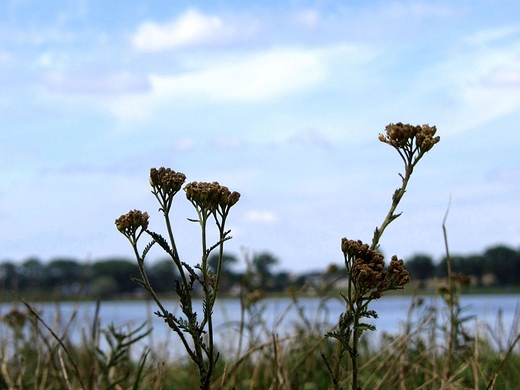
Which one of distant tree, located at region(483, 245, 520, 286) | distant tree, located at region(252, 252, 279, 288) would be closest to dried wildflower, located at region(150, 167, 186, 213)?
distant tree, located at region(252, 252, 279, 288)

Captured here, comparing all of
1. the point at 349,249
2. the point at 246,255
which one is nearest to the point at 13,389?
the point at 246,255

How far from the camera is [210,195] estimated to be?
180cm

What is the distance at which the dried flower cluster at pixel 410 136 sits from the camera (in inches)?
77.4

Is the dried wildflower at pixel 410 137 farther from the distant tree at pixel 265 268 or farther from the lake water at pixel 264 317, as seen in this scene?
the distant tree at pixel 265 268

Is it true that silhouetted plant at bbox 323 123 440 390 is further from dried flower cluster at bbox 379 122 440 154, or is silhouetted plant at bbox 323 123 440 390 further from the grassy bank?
the grassy bank

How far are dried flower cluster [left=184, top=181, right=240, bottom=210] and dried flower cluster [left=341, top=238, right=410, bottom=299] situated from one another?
33cm

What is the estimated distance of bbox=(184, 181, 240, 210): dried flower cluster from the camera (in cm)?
180

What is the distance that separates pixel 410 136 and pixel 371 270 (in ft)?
1.52

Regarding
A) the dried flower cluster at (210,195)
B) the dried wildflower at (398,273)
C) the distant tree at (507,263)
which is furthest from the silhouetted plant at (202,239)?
the distant tree at (507,263)

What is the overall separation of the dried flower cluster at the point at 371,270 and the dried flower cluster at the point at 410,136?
13.7 inches

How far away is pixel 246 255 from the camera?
3.68m

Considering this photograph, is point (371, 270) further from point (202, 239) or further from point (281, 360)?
point (281, 360)

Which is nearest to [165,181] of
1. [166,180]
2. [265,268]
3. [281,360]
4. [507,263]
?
[166,180]

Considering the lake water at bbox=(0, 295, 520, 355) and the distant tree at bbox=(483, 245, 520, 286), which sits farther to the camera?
the distant tree at bbox=(483, 245, 520, 286)
